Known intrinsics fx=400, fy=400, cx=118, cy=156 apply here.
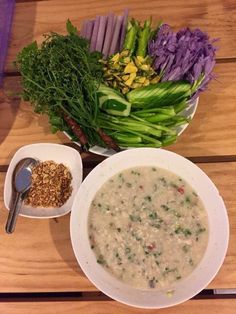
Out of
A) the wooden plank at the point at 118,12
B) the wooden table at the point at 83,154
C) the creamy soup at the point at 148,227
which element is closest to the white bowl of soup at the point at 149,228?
the creamy soup at the point at 148,227

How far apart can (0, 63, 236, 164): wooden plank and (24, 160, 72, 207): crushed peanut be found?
0.13 metres

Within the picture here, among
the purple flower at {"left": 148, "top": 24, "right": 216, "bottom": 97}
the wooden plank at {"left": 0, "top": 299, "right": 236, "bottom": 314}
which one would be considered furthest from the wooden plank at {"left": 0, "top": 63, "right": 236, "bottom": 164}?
the wooden plank at {"left": 0, "top": 299, "right": 236, "bottom": 314}

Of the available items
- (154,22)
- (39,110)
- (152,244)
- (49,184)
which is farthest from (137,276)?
(154,22)

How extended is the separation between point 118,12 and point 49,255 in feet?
3.08

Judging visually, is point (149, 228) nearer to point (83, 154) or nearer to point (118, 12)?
point (83, 154)

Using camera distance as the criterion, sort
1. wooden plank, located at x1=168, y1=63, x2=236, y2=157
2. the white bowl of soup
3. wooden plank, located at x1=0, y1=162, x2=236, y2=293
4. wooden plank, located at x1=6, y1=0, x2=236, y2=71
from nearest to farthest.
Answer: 1. the white bowl of soup
2. wooden plank, located at x1=0, y1=162, x2=236, y2=293
3. wooden plank, located at x1=168, y1=63, x2=236, y2=157
4. wooden plank, located at x1=6, y1=0, x2=236, y2=71

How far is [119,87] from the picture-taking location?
1274mm

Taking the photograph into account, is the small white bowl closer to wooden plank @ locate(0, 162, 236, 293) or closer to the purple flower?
wooden plank @ locate(0, 162, 236, 293)

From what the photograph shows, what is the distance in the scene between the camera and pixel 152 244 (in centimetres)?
112

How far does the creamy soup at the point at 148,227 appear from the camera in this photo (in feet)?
3.59

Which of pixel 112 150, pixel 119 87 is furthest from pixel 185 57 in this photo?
pixel 112 150

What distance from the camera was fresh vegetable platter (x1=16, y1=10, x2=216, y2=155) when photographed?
119 cm

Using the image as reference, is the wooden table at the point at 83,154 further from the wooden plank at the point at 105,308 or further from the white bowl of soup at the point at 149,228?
the white bowl of soup at the point at 149,228

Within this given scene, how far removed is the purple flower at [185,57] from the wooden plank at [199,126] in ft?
0.35
